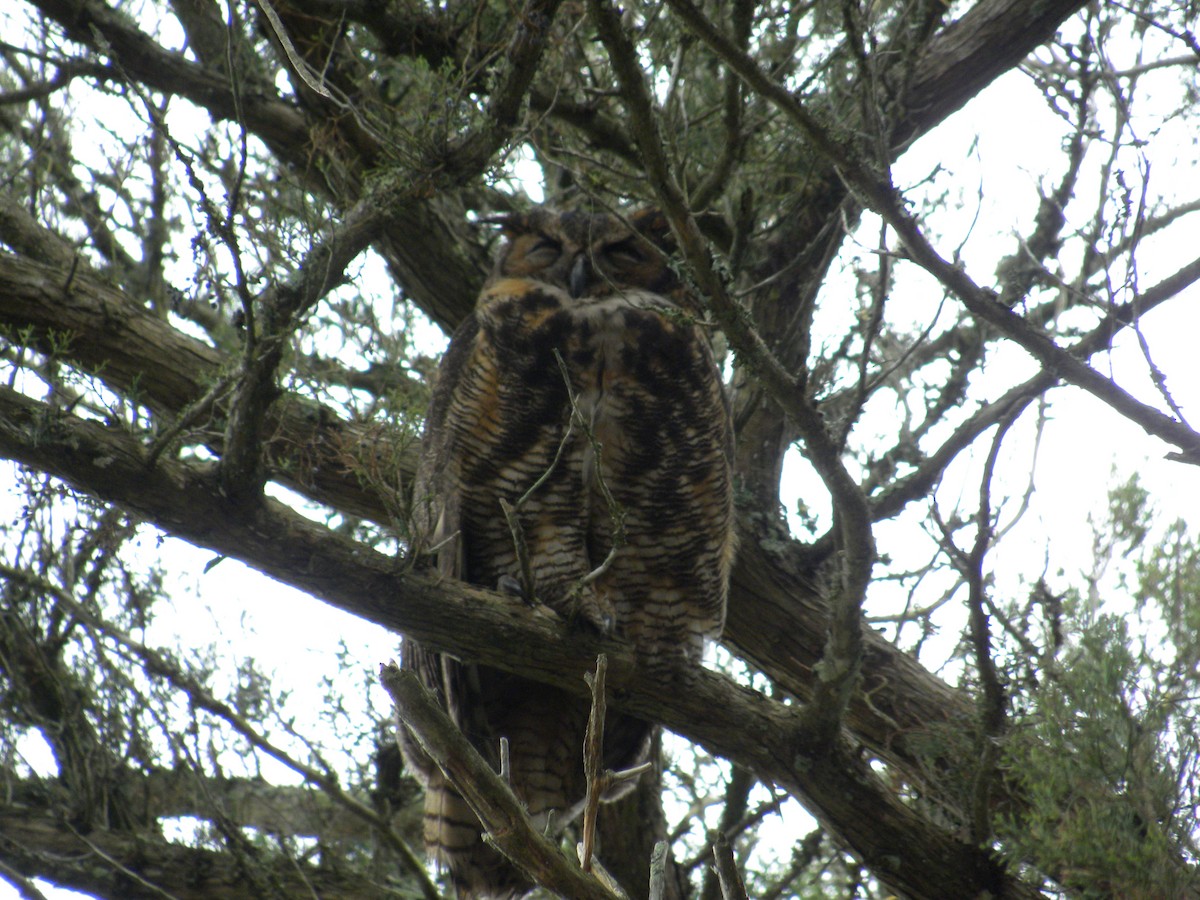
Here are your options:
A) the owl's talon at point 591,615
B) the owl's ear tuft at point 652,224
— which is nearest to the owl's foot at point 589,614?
the owl's talon at point 591,615

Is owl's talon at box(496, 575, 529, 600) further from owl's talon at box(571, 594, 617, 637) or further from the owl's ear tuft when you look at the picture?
the owl's ear tuft

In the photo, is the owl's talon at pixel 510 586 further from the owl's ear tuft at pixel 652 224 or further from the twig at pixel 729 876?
the twig at pixel 729 876

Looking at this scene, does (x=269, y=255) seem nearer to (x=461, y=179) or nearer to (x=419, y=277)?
(x=461, y=179)

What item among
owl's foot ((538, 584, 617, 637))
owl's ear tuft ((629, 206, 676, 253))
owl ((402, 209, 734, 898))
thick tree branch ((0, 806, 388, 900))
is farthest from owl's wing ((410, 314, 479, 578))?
thick tree branch ((0, 806, 388, 900))

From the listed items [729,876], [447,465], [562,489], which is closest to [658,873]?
[729,876]

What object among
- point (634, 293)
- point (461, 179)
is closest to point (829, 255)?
point (634, 293)

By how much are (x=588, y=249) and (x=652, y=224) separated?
0.79ft

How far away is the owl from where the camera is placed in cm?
338

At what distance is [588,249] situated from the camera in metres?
3.82

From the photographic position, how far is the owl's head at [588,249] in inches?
151

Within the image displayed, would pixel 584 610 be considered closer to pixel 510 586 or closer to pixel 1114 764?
pixel 510 586

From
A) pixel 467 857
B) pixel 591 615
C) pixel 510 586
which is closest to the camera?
pixel 591 615

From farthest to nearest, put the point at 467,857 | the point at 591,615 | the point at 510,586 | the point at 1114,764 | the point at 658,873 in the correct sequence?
the point at 467,857
the point at 510,586
the point at 591,615
the point at 1114,764
the point at 658,873

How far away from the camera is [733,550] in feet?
12.7
